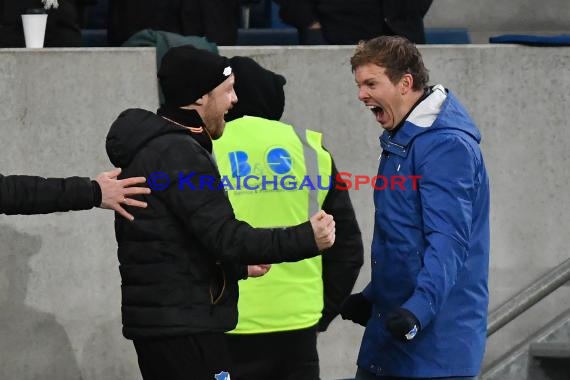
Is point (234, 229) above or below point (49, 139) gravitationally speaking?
above

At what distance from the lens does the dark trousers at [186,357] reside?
160 inches

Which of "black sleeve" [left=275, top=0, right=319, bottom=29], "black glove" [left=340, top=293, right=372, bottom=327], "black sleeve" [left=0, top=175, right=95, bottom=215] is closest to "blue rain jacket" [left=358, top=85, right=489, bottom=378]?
"black glove" [left=340, top=293, right=372, bottom=327]

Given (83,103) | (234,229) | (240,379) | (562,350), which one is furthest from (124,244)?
(562,350)

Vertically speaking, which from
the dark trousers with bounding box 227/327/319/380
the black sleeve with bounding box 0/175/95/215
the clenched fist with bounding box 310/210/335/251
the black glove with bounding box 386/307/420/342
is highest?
the clenched fist with bounding box 310/210/335/251

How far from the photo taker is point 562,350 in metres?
6.24

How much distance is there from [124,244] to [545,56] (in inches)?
121

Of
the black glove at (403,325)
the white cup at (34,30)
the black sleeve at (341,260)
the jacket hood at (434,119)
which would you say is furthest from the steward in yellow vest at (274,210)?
the white cup at (34,30)

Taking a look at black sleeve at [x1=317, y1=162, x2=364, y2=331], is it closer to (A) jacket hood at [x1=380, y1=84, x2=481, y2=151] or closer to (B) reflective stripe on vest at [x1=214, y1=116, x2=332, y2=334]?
(B) reflective stripe on vest at [x1=214, y1=116, x2=332, y2=334]

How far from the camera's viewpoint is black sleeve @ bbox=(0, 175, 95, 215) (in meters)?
4.29

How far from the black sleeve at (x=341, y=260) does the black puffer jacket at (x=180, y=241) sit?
2.85ft

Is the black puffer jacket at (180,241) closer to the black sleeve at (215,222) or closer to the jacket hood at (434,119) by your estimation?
the black sleeve at (215,222)

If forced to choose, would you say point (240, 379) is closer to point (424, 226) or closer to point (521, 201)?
point (424, 226)

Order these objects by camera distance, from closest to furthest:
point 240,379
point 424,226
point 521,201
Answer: point 424,226 → point 240,379 → point 521,201

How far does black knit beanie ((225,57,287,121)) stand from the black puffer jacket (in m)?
0.69
